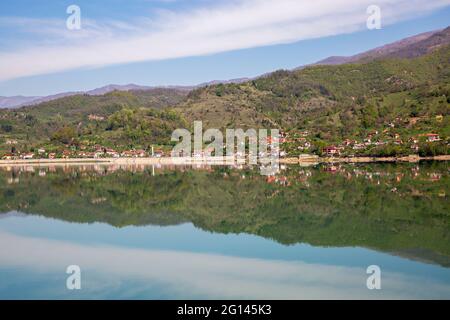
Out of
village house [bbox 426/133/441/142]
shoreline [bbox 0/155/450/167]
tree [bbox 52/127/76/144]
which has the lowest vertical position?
shoreline [bbox 0/155/450/167]

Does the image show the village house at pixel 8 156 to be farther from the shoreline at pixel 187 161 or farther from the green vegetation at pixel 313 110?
the green vegetation at pixel 313 110

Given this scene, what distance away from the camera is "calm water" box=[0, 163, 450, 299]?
11.7m

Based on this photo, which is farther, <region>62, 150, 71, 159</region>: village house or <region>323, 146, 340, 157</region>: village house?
<region>62, 150, 71, 159</region>: village house

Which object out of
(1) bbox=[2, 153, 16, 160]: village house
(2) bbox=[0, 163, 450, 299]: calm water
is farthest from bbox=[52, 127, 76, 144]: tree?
(2) bbox=[0, 163, 450, 299]: calm water

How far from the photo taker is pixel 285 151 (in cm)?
7762

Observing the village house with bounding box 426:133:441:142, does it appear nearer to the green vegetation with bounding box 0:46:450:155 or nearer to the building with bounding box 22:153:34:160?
the green vegetation with bounding box 0:46:450:155

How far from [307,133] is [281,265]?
74.6 metres

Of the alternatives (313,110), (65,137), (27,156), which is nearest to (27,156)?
(27,156)

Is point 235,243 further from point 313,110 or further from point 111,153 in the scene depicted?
point 313,110

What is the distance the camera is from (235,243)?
16969 millimetres

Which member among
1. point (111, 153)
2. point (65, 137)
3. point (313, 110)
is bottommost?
point (111, 153)

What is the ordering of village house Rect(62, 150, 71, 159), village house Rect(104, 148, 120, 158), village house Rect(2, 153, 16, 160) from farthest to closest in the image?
village house Rect(2, 153, 16, 160) → village house Rect(104, 148, 120, 158) → village house Rect(62, 150, 71, 159)

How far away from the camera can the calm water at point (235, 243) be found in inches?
460
